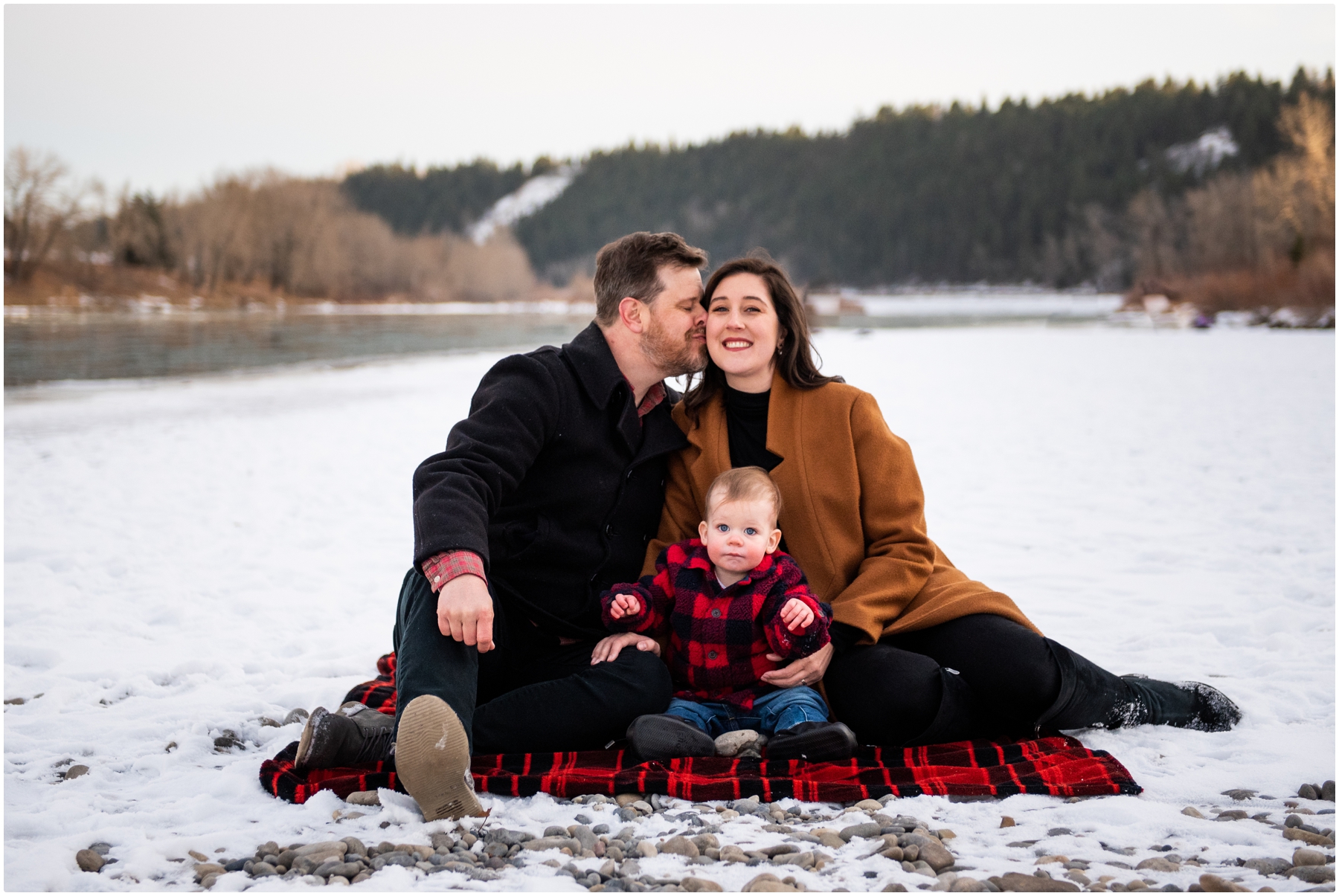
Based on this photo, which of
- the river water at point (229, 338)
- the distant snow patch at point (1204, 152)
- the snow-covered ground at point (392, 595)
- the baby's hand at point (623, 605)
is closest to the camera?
the snow-covered ground at point (392, 595)

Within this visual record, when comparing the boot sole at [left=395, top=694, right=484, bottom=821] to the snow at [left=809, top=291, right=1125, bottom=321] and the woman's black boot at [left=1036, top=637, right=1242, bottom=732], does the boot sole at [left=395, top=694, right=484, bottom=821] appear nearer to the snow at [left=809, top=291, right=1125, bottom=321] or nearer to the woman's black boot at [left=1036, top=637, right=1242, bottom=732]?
the woman's black boot at [left=1036, top=637, right=1242, bottom=732]

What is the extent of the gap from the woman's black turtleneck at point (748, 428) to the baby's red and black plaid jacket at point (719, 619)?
38 cm

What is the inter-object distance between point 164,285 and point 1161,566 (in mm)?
63824

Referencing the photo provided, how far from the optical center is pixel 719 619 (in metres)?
2.82

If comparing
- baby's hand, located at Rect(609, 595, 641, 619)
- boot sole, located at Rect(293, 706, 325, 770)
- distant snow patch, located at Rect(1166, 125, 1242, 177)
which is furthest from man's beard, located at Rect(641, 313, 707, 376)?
distant snow patch, located at Rect(1166, 125, 1242, 177)

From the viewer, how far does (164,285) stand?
5872cm

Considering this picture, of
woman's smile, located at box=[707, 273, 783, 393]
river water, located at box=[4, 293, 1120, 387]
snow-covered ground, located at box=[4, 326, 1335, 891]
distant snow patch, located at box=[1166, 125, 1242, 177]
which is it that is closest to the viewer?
snow-covered ground, located at box=[4, 326, 1335, 891]

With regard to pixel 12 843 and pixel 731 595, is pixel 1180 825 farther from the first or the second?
pixel 12 843

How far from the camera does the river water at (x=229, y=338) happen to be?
63.2 ft

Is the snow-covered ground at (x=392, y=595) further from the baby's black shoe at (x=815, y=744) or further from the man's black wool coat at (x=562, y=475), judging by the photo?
the man's black wool coat at (x=562, y=475)

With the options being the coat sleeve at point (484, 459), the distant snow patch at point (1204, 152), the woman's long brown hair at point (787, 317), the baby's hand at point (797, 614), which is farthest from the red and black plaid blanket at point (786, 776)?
the distant snow patch at point (1204, 152)

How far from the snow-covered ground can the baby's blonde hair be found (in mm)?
896

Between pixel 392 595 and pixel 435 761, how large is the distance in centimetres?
278

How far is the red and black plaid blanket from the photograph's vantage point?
8.09 feet
